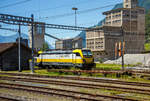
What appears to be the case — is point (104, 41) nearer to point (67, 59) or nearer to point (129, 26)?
point (129, 26)

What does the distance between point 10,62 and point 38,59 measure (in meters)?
4.86

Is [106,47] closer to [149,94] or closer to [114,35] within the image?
[114,35]

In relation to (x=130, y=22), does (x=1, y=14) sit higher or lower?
lower

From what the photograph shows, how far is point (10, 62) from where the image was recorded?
34594 millimetres

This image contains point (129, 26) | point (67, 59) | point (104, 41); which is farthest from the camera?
point (129, 26)

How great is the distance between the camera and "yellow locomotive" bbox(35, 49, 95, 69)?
27264mm

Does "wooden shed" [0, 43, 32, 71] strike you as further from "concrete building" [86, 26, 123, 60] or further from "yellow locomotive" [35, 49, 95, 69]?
"concrete building" [86, 26, 123, 60]

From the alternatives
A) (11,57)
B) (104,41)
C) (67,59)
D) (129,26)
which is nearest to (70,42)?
(104,41)

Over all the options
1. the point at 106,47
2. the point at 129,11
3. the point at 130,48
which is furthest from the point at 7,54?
the point at 129,11

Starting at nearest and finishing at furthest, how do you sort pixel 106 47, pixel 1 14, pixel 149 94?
pixel 149 94 → pixel 1 14 → pixel 106 47

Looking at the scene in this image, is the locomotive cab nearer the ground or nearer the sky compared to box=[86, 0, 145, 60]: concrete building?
nearer the ground

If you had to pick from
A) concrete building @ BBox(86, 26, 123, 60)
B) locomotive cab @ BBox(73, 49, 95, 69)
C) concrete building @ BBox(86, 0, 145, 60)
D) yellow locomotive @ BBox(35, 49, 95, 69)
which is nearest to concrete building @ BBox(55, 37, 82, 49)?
concrete building @ BBox(86, 0, 145, 60)

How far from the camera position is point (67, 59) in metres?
29.5

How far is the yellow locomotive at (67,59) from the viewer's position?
27.3 m
